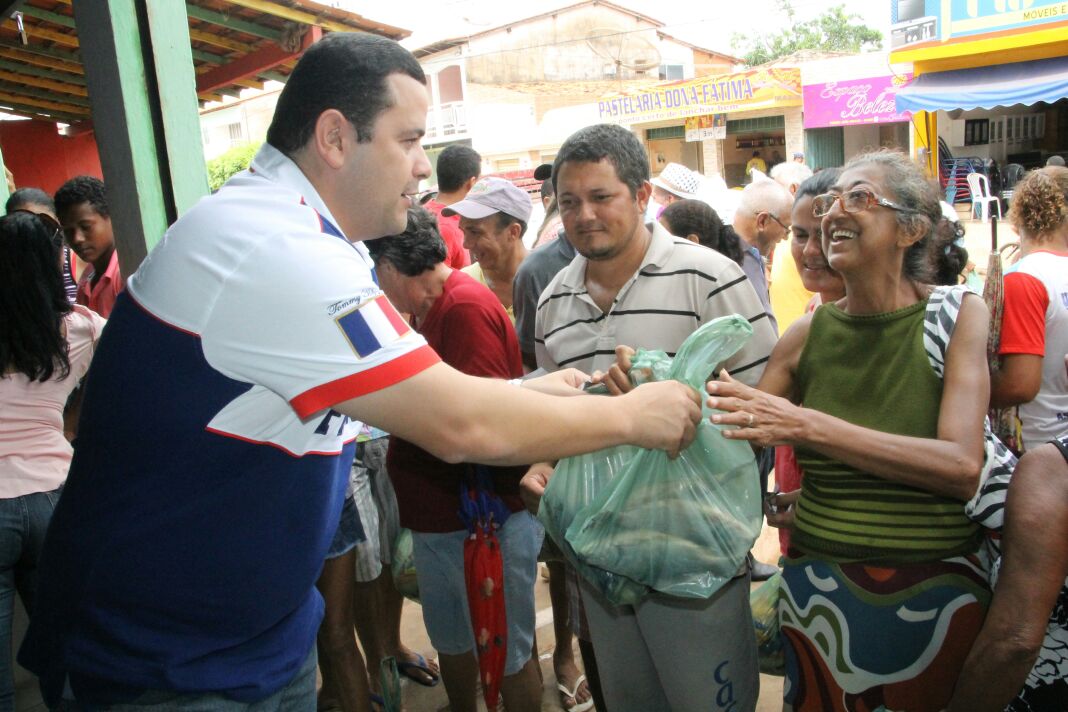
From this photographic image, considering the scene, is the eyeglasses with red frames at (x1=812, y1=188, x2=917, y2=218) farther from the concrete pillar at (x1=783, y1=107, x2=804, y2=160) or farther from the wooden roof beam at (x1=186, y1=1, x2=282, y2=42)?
the concrete pillar at (x1=783, y1=107, x2=804, y2=160)

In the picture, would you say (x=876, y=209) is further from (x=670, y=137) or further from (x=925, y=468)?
(x=670, y=137)

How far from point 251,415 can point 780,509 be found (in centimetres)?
197

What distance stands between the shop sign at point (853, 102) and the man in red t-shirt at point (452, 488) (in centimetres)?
1947

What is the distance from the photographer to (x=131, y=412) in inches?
55.7

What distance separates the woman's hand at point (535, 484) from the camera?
246 cm

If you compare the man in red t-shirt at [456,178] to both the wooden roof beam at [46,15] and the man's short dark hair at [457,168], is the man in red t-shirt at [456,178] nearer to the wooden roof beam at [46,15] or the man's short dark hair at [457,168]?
the man's short dark hair at [457,168]

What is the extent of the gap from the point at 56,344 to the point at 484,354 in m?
1.62

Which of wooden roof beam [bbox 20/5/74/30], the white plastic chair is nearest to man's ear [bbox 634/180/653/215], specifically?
wooden roof beam [bbox 20/5/74/30]

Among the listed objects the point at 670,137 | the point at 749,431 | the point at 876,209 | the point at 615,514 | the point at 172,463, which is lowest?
the point at 615,514

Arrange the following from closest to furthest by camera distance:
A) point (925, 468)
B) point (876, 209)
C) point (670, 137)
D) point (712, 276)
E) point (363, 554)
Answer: point (925, 468) → point (876, 209) → point (712, 276) → point (363, 554) → point (670, 137)

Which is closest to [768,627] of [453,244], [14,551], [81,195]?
[14,551]

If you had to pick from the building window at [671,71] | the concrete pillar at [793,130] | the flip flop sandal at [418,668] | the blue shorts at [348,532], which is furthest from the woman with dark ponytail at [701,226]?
the building window at [671,71]

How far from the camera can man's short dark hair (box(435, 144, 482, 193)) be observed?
213 inches

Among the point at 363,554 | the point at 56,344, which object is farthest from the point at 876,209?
the point at 56,344
